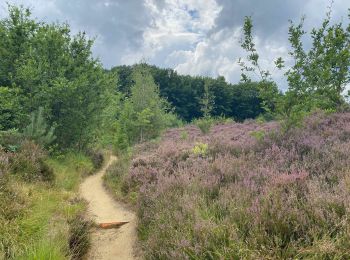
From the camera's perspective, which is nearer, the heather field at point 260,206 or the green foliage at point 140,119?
the heather field at point 260,206

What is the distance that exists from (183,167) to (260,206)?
526 cm

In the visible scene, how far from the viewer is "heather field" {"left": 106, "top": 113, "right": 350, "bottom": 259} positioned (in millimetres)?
4500

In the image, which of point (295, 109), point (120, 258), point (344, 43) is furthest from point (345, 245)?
point (344, 43)

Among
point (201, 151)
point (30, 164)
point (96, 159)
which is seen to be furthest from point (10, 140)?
point (96, 159)

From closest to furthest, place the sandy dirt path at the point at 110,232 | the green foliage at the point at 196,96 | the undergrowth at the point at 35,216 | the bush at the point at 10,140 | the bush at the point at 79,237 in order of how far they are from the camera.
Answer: the undergrowth at the point at 35,216, the bush at the point at 79,237, the sandy dirt path at the point at 110,232, the bush at the point at 10,140, the green foliage at the point at 196,96

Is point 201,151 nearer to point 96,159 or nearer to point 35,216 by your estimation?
point 35,216

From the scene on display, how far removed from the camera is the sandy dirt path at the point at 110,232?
6996mm

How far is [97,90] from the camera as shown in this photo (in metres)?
19.5

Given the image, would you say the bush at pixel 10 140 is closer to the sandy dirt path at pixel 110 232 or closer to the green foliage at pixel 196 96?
the sandy dirt path at pixel 110 232

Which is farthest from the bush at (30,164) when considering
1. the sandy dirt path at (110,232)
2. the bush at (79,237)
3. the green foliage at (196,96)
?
the green foliage at (196,96)

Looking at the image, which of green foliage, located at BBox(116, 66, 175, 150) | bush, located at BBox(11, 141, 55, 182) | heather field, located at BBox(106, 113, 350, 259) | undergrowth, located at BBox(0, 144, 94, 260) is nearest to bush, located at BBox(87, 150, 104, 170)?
green foliage, located at BBox(116, 66, 175, 150)

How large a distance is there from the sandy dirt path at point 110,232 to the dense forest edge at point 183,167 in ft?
1.05

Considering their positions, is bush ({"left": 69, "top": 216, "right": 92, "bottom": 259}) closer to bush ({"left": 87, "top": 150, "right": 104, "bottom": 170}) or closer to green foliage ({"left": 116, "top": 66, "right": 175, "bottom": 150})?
bush ({"left": 87, "top": 150, "right": 104, "bottom": 170})

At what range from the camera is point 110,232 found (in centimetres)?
827
